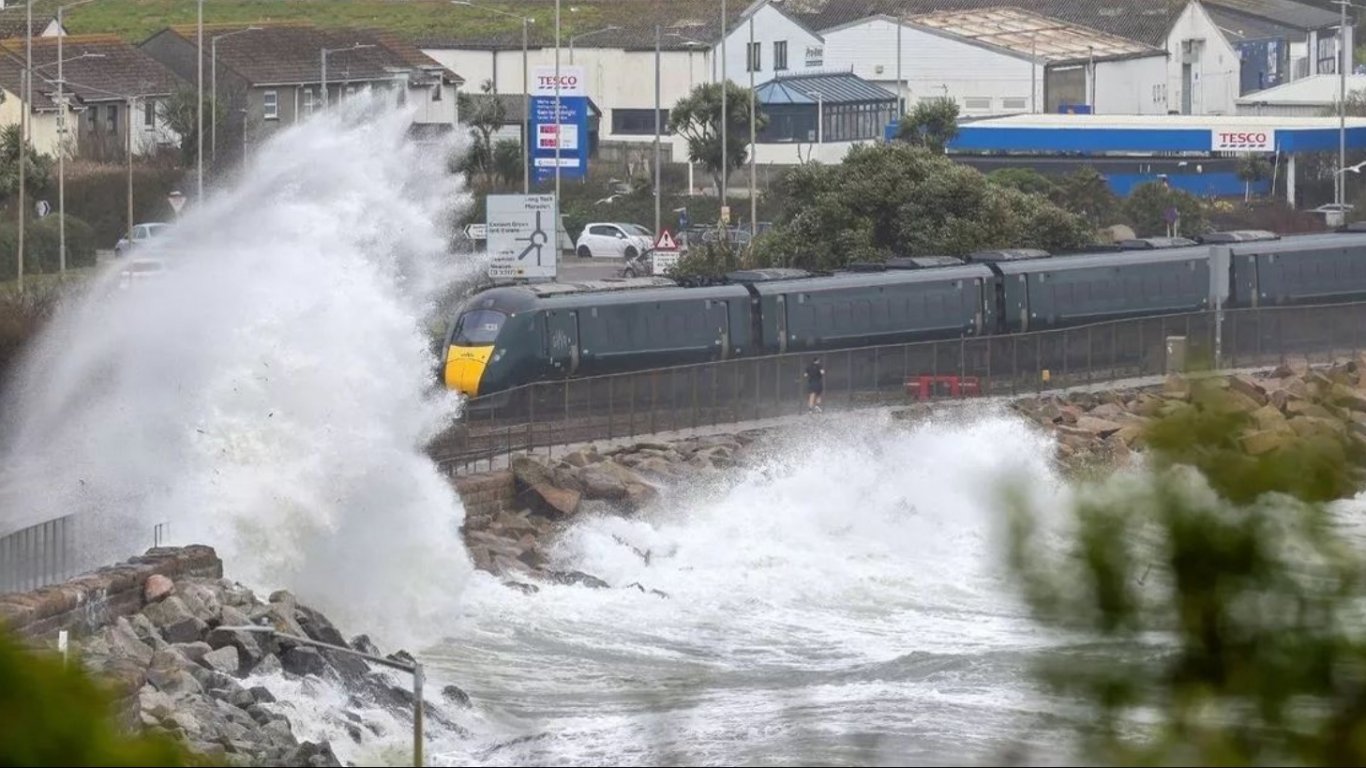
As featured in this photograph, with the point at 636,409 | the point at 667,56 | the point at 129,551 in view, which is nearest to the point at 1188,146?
the point at 667,56

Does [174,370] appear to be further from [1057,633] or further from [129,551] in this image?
[1057,633]

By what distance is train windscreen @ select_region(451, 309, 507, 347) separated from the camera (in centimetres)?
3597

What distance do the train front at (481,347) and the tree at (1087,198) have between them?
104 ft

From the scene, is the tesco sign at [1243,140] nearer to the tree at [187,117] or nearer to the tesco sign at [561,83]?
the tesco sign at [561,83]

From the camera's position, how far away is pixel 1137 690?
6844mm

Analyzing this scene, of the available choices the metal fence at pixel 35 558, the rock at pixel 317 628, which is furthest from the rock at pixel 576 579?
the metal fence at pixel 35 558

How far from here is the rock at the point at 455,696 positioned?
73.3ft

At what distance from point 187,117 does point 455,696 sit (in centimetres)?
4837

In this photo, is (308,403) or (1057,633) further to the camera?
(308,403)

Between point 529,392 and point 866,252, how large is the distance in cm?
1381

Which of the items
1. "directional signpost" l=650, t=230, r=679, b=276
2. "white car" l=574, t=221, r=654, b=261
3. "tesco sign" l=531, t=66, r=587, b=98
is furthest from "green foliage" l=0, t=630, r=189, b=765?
"white car" l=574, t=221, r=654, b=261

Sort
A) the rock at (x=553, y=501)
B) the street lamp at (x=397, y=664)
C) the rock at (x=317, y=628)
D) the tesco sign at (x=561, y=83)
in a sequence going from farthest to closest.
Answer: the tesco sign at (x=561, y=83)
the rock at (x=553, y=501)
the rock at (x=317, y=628)
the street lamp at (x=397, y=664)

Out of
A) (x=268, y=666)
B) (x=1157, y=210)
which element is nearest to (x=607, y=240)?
(x=1157, y=210)

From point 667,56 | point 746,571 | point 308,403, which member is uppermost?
point 667,56
